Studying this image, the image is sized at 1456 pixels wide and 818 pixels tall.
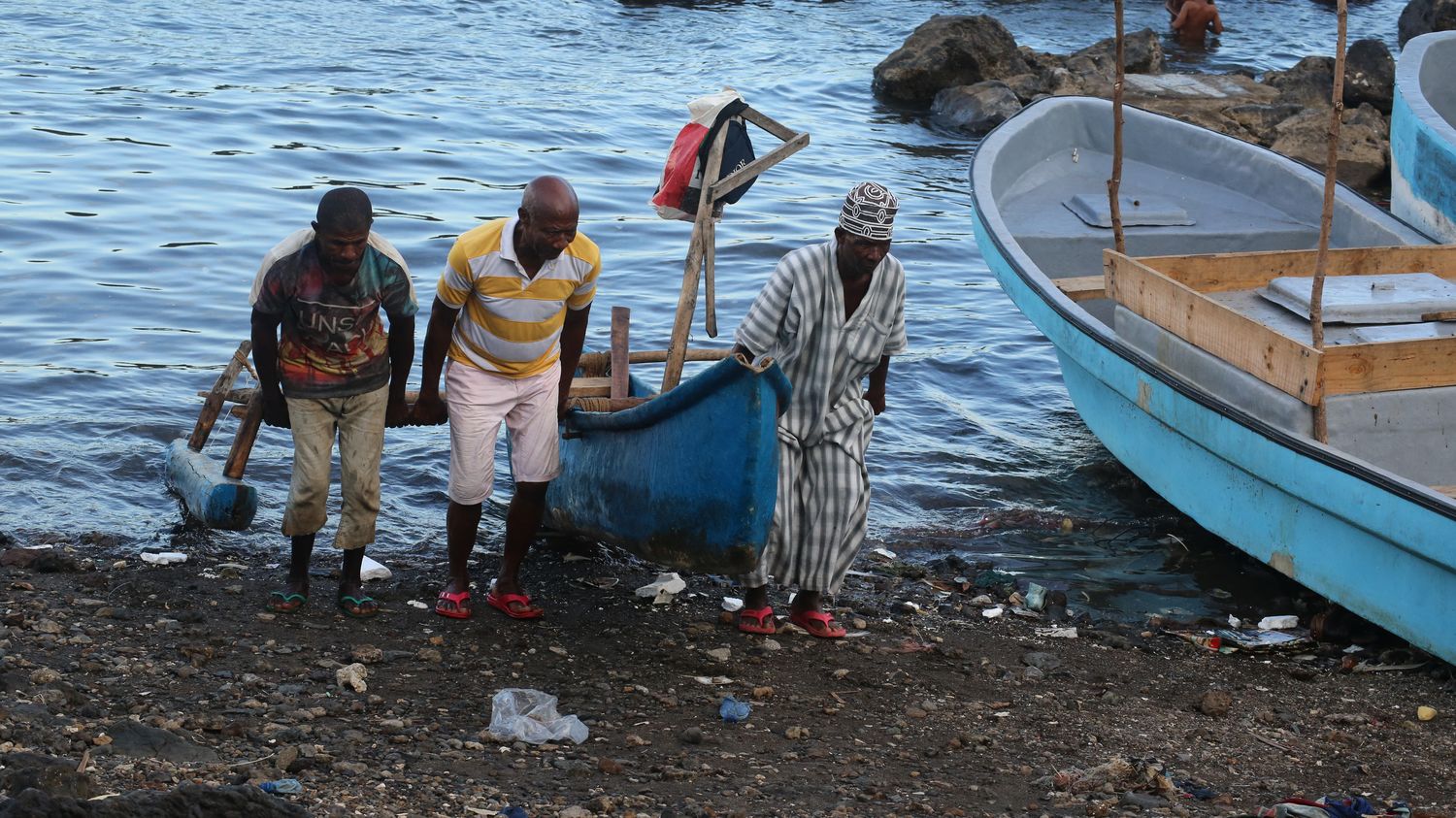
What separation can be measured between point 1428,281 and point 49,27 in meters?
18.4

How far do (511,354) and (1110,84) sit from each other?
16.8 meters

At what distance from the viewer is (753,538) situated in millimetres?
5277

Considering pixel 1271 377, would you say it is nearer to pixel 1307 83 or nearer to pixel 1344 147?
pixel 1344 147

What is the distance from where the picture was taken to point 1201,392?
269 inches

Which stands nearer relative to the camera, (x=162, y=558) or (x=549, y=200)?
(x=549, y=200)

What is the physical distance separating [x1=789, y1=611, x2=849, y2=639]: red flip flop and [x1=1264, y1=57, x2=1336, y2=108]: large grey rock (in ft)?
53.5

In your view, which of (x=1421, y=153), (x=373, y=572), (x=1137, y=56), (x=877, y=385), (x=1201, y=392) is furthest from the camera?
(x=1137, y=56)

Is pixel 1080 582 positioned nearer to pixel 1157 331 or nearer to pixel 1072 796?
pixel 1157 331

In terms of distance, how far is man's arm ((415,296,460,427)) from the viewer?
5.22m

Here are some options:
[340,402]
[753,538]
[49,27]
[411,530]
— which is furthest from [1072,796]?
[49,27]

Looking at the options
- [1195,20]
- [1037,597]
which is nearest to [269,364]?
[1037,597]

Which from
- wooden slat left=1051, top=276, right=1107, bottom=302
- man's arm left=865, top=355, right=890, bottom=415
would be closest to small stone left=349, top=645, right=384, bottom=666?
man's arm left=865, top=355, right=890, bottom=415

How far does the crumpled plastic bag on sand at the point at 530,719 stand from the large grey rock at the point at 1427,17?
2173 centimetres

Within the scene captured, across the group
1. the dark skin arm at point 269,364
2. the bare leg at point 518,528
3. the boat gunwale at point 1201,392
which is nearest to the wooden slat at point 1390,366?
the boat gunwale at point 1201,392
